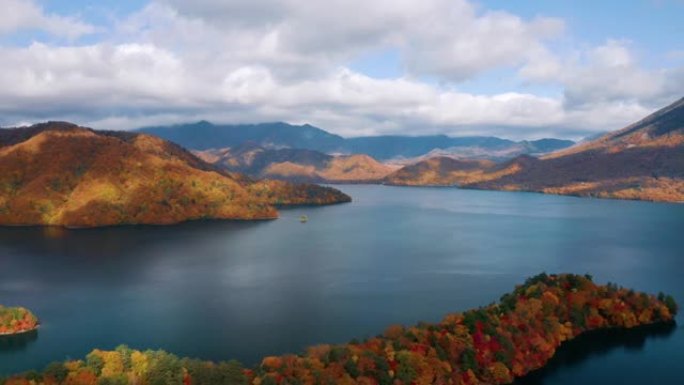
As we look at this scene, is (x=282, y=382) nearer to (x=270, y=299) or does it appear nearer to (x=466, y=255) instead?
(x=270, y=299)

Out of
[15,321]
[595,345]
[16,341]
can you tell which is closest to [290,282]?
[15,321]

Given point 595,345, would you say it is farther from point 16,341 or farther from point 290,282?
point 16,341

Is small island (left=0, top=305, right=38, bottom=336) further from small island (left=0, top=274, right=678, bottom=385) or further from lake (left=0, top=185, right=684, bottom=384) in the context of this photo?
small island (left=0, top=274, right=678, bottom=385)

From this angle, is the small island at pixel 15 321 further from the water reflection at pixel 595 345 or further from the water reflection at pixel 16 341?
the water reflection at pixel 595 345

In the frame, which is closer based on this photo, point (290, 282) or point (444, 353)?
point (444, 353)

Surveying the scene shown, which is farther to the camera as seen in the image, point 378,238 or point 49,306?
point 378,238

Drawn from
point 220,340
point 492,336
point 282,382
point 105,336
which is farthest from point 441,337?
point 105,336

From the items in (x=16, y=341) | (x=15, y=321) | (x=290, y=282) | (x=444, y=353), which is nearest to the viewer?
(x=444, y=353)
